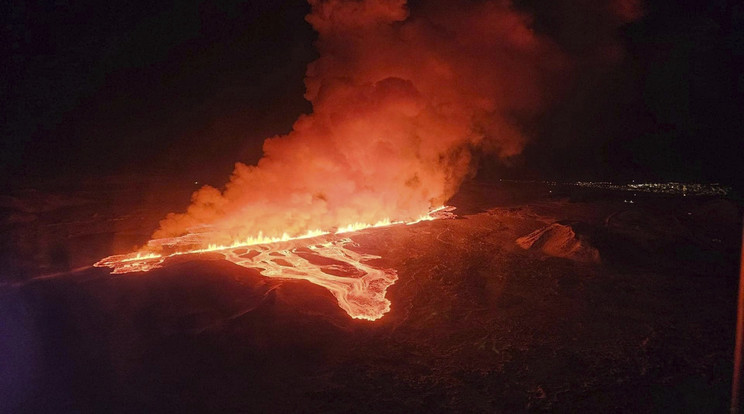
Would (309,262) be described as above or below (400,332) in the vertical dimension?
above

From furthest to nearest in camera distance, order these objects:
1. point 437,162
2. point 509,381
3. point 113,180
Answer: point 113,180, point 437,162, point 509,381

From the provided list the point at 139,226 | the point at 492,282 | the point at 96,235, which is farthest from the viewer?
the point at 139,226

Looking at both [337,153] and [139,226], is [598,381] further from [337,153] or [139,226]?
[139,226]

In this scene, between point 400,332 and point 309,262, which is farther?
point 309,262

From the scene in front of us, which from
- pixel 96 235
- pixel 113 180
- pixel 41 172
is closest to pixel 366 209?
pixel 96 235
